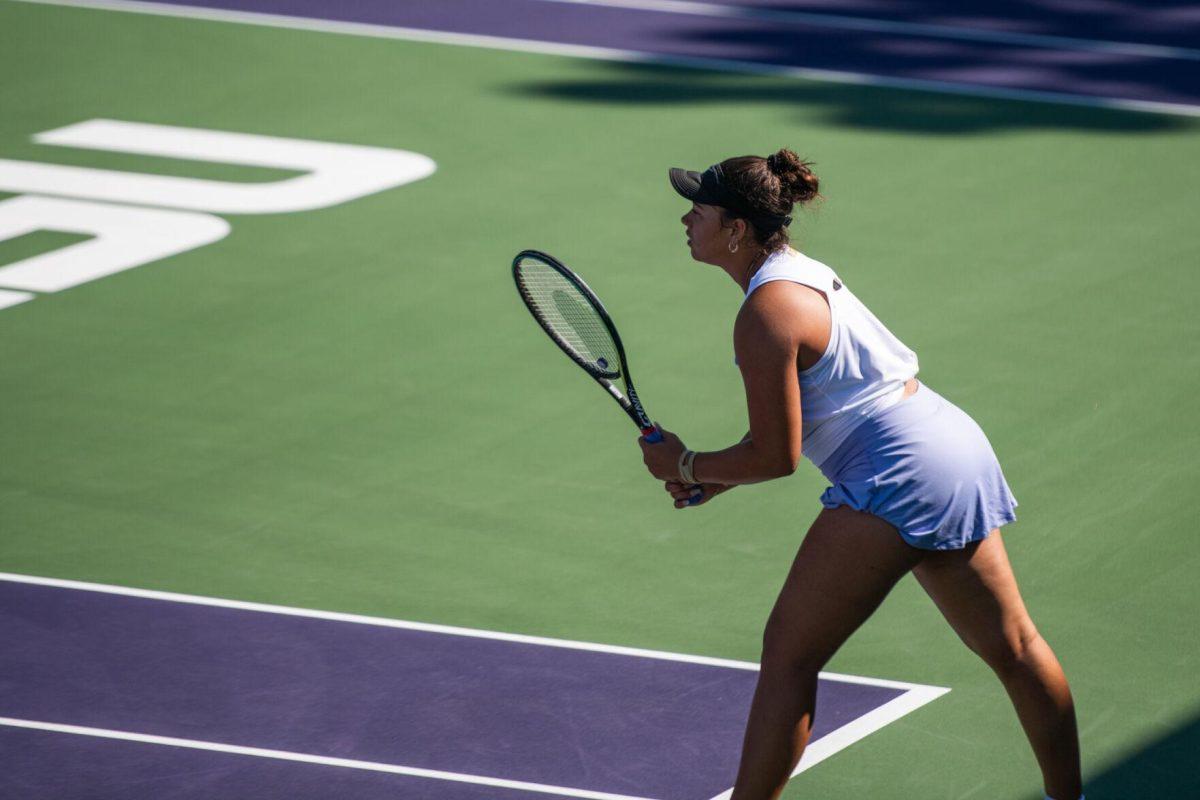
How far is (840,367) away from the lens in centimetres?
525

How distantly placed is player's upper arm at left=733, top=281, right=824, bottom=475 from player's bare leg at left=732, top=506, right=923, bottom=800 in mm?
254

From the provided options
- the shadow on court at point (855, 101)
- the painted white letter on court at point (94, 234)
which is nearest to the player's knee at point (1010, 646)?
the painted white letter on court at point (94, 234)

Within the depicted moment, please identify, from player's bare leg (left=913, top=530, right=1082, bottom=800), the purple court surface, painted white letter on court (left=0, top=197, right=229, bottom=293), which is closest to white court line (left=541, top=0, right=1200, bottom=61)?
painted white letter on court (left=0, top=197, right=229, bottom=293)

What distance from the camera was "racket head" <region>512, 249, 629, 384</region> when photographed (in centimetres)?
613

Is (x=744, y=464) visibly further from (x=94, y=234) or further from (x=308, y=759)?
(x=94, y=234)

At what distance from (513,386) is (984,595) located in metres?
4.37

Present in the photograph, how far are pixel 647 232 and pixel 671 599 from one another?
4463 millimetres

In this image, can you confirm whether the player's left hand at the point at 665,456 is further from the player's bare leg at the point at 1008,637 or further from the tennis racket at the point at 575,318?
the player's bare leg at the point at 1008,637

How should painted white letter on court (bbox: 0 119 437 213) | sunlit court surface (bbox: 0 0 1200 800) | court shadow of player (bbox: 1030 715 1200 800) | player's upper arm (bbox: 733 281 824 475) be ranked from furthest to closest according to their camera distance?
painted white letter on court (bbox: 0 119 437 213) < sunlit court surface (bbox: 0 0 1200 800) < court shadow of player (bbox: 1030 715 1200 800) < player's upper arm (bbox: 733 281 824 475)

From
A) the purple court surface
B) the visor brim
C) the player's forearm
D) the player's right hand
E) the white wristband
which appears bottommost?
the purple court surface

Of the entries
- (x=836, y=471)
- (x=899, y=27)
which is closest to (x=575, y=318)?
(x=836, y=471)

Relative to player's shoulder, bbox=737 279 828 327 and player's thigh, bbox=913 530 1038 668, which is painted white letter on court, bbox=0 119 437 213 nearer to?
player's shoulder, bbox=737 279 828 327

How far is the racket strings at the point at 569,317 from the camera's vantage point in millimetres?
6211

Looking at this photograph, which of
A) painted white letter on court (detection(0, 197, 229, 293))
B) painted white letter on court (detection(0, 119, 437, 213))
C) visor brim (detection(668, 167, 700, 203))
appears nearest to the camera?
visor brim (detection(668, 167, 700, 203))
